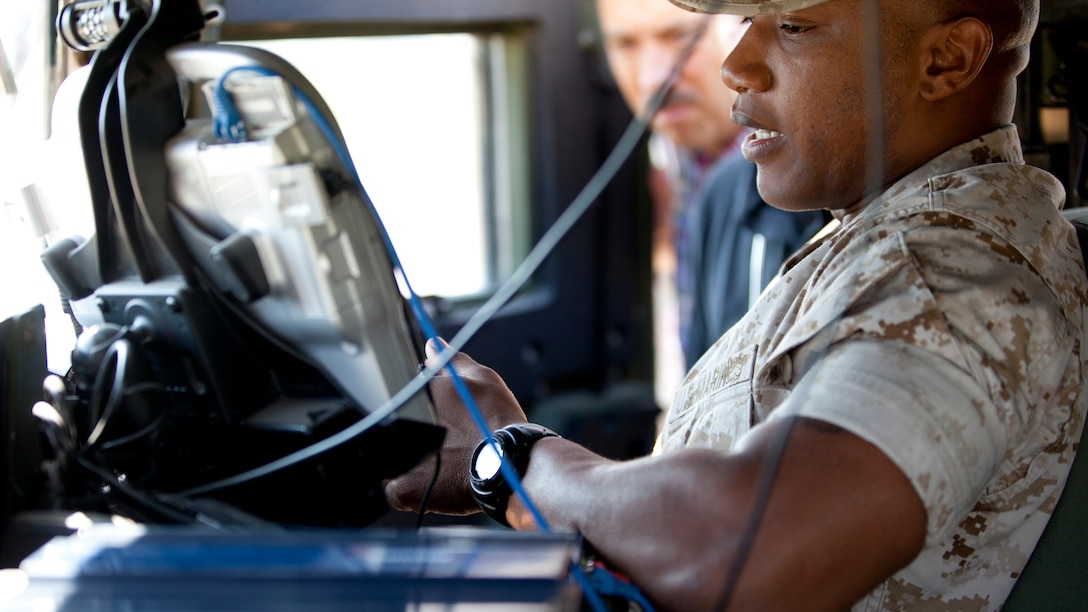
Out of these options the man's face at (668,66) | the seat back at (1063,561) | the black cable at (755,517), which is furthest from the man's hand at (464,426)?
the man's face at (668,66)

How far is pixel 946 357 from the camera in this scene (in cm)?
91

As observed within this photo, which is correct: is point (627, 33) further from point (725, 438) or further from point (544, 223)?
point (725, 438)

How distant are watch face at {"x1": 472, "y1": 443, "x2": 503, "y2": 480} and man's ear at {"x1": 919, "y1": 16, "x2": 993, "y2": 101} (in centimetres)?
63

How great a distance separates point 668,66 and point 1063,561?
2.52 m

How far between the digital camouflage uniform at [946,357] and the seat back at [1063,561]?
2 cm

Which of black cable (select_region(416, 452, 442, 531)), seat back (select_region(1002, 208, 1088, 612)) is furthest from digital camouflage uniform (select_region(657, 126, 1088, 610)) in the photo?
black cable (select_region(416, 452, 442, 531))

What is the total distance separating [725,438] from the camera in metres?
1.10

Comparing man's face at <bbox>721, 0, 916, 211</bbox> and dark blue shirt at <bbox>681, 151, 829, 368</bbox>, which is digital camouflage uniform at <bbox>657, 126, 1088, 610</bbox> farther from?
dark blue shirt at <bbox>681, 151, 829, 368</bbox>

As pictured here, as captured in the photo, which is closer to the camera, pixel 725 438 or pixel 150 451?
pixel 150 451

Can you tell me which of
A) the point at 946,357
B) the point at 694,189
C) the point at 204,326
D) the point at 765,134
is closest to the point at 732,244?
the point at 694,189

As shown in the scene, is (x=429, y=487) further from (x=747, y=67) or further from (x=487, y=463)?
(x=747, y=67)

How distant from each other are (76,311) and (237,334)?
17cm

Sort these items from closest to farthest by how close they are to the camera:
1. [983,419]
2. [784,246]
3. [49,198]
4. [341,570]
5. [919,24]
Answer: [341,570]
[983,419]
[49,198]
[919,24]
[784,246]

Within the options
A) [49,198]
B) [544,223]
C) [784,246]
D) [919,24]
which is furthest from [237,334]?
[544,223]
